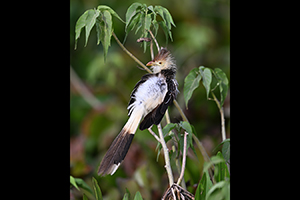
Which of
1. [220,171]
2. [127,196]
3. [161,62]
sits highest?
[161,62]

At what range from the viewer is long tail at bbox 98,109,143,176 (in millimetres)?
963

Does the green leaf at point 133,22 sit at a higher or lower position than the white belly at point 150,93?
higher

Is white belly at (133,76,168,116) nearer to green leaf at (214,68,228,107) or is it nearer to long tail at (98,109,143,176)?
long tail at (98,109,143,176)

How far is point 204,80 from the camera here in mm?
1017

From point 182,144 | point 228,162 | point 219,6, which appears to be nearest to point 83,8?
point 219,6

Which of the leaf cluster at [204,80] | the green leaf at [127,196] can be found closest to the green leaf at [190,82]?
the leaf cluster at [204,80]

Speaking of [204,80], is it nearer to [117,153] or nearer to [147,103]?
[147,103]

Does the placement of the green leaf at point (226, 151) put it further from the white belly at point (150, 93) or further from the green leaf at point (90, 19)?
the green leaf at point (90, 19)

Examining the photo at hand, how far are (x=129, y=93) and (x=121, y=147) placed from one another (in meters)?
0.22

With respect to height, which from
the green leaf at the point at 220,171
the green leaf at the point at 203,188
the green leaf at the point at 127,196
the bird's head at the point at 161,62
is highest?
the bird's head at the point at 161,62

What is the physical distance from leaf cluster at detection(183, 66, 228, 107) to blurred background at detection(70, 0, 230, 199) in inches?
2.1

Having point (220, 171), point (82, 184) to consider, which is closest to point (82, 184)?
point (82, 184)

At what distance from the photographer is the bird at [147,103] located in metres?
0.97

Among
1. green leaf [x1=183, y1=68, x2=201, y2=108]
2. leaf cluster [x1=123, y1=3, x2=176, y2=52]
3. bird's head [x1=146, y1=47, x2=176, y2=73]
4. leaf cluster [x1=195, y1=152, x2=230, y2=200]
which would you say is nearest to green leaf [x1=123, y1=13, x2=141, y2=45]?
leaf cluster [x1=123, y1=3, x2=176, y2=52]
